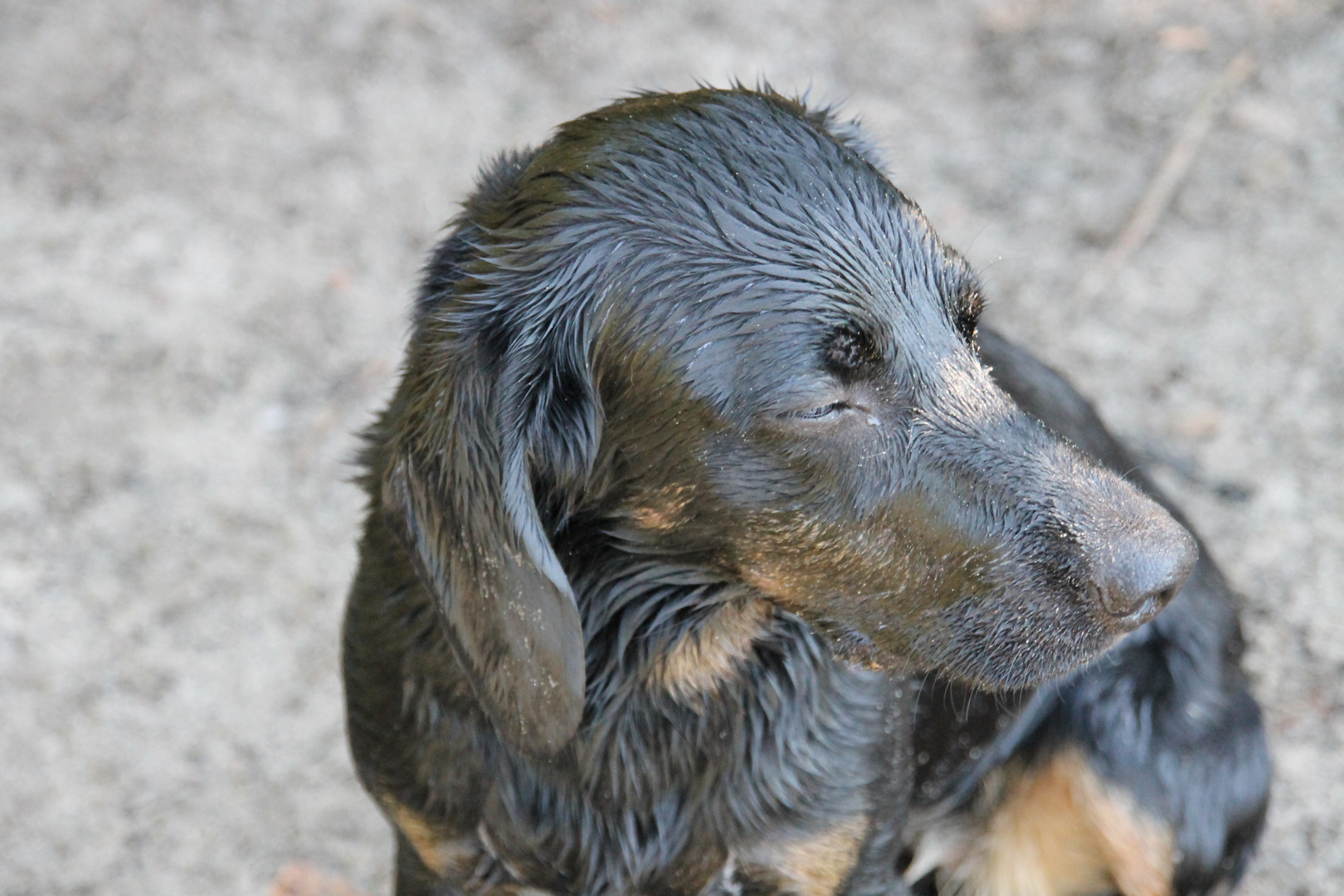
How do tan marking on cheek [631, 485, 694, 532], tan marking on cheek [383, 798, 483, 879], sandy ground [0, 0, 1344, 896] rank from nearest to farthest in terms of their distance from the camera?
tan marking on cheek [631, 485, 694, 532] → tan marking on cheek [383, 798, 483, 879] → sandy ground [0, 0, 1344, 896]

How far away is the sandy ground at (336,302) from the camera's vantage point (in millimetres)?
3961

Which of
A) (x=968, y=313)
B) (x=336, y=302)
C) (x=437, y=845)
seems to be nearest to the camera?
(x=968, y=313)

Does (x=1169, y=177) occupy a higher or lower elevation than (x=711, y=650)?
→ higher

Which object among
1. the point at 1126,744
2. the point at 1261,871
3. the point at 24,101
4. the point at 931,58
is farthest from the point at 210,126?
the point at 1261,871

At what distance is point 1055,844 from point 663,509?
1.65 metres

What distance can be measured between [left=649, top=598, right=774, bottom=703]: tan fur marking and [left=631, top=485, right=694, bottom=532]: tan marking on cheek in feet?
0.95

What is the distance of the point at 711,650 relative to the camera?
2660 mm

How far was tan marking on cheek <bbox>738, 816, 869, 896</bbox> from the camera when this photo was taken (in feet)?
8.94

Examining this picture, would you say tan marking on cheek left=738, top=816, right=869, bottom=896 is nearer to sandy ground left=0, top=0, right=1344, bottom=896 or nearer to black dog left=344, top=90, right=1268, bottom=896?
black dog left=344, top=90, right=1268, bottom=896

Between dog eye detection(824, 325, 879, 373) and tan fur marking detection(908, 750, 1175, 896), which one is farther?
tan fur marking detection(908, 750, 1175, 896)

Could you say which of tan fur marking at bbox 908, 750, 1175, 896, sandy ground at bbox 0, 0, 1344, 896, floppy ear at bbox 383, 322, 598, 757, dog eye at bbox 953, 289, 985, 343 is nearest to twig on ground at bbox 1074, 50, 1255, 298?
sandy ground at bbox 0, 0, 1344, 896

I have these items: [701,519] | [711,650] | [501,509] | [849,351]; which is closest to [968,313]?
[849,351]

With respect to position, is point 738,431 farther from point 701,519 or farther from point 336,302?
point 336,302

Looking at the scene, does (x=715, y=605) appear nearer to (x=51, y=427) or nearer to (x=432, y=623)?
(x=432, y=623)
